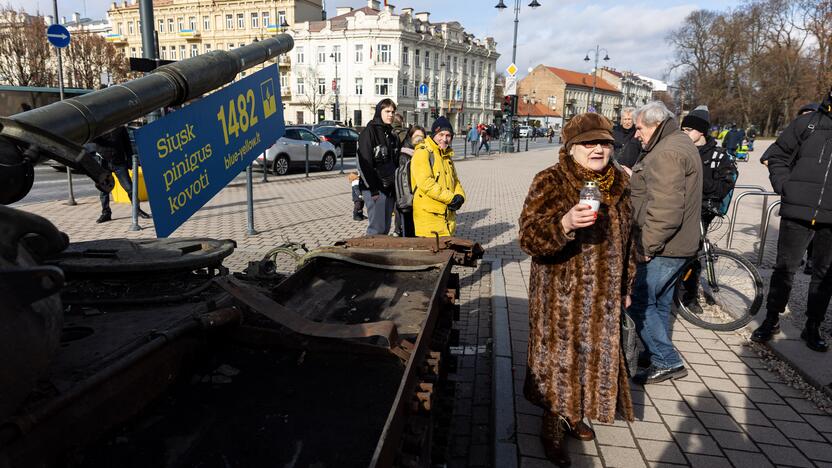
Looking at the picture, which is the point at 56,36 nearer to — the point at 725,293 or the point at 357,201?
the point at 357,201

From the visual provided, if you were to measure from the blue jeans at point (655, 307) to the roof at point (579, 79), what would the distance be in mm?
115635

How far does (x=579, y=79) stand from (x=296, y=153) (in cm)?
11400

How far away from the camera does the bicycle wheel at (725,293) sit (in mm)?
4953

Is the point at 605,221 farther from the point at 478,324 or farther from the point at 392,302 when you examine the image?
the point at 478,324

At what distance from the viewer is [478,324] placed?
16.9ft

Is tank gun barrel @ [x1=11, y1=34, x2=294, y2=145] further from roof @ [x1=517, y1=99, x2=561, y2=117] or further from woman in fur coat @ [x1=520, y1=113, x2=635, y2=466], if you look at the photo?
roof @ [x1=517, y1=99, x2=561, y2=117]

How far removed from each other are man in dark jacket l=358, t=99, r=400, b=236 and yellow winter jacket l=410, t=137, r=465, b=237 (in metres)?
0.88

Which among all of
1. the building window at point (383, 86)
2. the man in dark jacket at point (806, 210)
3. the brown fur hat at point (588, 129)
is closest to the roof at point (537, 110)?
the building window at point (383, 86)

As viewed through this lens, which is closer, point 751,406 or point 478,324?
point 751,406

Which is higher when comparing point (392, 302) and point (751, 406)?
point (392, 302)

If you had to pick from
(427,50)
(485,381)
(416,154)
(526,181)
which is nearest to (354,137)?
(526,181)

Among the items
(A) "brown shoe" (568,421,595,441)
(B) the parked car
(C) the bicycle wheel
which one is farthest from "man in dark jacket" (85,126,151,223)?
(B) the parked car

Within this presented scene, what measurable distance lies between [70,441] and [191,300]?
101 cm

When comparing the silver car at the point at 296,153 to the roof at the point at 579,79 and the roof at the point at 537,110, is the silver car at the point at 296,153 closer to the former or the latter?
the roof at the point at 537,110
